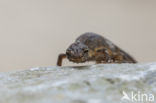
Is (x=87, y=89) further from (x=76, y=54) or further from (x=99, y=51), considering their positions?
(x=99, y=51)

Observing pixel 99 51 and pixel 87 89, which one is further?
pixel 99 51

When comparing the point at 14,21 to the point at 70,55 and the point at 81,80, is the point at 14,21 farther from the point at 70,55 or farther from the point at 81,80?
the point at 81,80

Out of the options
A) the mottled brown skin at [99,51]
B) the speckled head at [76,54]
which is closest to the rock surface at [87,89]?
the speckled head at [76,54]

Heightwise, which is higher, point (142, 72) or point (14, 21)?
point (14, 21)

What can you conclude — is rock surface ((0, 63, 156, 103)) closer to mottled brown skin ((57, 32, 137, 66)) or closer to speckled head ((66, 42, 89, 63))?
speckled head ((66, 42, 89, 63))

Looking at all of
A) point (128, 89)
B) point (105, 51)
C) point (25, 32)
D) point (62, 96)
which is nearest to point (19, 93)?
point (62, 96)

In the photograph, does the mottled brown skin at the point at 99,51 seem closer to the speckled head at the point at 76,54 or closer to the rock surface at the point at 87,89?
the speckled head at the point at 76,54

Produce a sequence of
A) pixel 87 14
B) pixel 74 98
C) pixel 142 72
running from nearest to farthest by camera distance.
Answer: pixel 74 98, pixel 142 72, pixel 87 14

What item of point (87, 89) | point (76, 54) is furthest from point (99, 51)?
point (87, 89)

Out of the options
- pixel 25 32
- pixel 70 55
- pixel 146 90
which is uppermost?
pixel 25 32

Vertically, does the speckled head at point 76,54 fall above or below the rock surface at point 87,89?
above

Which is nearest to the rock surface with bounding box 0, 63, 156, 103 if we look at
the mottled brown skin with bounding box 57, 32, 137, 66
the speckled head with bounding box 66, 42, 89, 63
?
the speckled head with bounding box 66, 42, 89, 63
